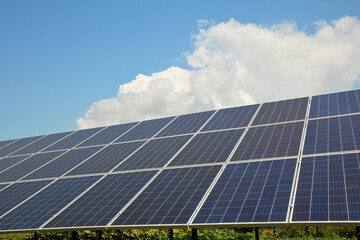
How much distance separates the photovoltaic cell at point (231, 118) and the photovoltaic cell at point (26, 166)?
1016 centimetres

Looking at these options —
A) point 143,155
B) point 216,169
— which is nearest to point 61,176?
point 143,155

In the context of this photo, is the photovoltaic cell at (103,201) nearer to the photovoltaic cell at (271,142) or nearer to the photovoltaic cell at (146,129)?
the photovoltaic cell at (271,142)

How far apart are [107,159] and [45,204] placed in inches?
184

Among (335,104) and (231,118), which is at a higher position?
(335,104)

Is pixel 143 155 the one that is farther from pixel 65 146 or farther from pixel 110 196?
Answer: pixel 65 146

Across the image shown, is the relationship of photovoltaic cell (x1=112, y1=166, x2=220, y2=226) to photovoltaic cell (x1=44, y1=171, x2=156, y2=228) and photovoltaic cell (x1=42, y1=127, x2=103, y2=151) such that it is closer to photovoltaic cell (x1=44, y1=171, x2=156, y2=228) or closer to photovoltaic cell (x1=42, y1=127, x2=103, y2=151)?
photovoltaic cell (x1=44, y1=171, x2=156, y2=228)

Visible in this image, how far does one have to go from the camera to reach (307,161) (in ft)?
43.9

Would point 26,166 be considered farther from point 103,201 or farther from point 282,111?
point 282,111

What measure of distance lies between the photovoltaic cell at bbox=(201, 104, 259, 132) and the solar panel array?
70mm

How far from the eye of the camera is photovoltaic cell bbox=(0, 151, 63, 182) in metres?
20.2

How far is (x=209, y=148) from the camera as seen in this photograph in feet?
55.7

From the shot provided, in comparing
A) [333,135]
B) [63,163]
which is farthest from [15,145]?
[333,135]

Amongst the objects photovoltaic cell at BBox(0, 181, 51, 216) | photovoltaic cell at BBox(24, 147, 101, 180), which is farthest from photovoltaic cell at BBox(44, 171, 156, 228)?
photovoltaic cell at BBox(24, 147, 101, 180)

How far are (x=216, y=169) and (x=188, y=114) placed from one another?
9885mm
